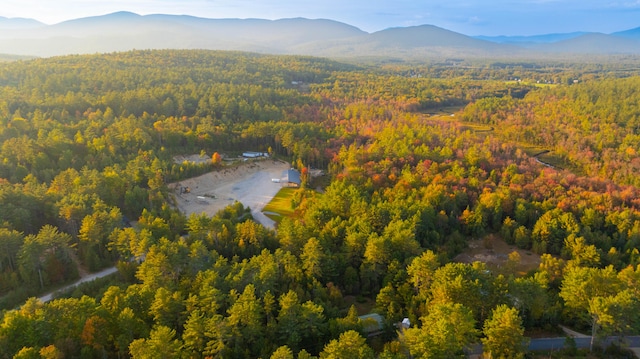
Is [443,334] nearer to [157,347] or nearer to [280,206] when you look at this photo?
[157,347]

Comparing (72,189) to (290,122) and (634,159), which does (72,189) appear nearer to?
(290,122)

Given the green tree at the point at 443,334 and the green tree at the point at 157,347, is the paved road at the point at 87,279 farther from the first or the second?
the green tree at the point at 443,334

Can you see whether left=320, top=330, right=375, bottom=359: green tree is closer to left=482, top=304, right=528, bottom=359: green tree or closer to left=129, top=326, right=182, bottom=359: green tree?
left=482, top=304, right=528, bottom=359: green tree

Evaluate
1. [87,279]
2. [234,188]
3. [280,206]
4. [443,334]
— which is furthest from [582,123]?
[87,279]

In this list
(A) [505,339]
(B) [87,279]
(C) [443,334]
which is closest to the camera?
(C) [443,334]

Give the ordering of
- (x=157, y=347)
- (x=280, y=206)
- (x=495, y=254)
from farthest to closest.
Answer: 1. (x=280, y=206)
2. (x=495, y=254)
3. (x=157, y=347)

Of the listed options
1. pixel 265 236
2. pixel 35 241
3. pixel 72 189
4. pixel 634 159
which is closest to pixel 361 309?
pixel 265 236

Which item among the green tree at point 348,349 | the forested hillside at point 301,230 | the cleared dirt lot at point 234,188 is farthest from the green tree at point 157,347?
the cleared dirt lot at point 234,188
